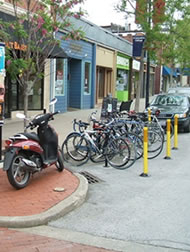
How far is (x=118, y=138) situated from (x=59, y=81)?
10.8 m

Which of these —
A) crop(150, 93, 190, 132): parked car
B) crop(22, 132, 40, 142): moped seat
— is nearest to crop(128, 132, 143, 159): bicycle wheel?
crop(22, 132, 40, 142): moped seat

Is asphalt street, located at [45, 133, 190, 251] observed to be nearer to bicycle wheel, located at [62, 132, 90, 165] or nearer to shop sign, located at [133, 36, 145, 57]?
bicycle wheel, located at [62, 132, 90, 165]

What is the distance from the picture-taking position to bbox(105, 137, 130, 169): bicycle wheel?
23.7 feet

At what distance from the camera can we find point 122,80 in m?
28.3

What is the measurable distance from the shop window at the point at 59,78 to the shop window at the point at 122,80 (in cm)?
1000

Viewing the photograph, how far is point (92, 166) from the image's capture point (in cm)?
756

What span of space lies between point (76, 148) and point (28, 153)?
204cm

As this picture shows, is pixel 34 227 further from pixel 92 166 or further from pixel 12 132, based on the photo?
pixel 12 132

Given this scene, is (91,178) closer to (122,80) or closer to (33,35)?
(33,35)

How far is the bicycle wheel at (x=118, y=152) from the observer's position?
7227 millimetres

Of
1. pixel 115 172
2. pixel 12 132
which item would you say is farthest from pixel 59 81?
pixel 115 172

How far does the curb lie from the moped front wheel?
2.95 ft

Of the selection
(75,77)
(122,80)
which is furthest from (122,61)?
(75,77)

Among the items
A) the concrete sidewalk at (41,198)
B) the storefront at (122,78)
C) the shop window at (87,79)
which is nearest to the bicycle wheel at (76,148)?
the concrete sidewalk at (41,198)
